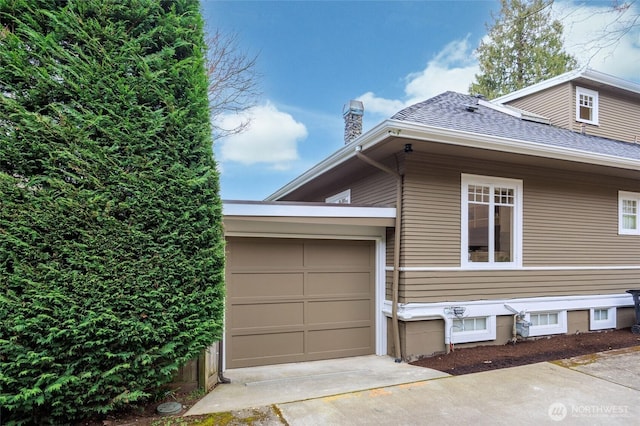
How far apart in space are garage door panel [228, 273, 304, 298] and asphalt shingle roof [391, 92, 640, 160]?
2.84 metres

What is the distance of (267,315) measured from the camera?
527 centimetres

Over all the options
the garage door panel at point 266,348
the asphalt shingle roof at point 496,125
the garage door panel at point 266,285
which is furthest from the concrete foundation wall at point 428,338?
the asphalt shingle roof at point 496,125

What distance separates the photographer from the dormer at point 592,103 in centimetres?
845

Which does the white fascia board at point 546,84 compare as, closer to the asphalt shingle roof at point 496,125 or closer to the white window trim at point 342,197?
the asphalt shingle roof at point 496,125

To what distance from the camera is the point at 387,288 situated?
5.73m

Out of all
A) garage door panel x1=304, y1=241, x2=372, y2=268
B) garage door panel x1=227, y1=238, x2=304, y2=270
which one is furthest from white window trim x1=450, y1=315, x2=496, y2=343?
garage door panel x1=227, y1=238, x2=304, y2=270

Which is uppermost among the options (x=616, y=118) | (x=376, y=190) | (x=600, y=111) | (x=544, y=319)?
(x=600, y=111)

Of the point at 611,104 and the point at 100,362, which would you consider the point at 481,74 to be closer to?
the point at 611,104

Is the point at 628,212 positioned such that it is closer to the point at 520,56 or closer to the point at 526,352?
the point at 526,352

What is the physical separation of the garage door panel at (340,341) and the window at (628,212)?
5642mm

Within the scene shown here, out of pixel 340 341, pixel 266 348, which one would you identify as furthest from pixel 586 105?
pixel 266 348

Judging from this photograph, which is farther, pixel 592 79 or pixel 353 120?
pixel 353 120

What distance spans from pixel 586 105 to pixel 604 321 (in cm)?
506

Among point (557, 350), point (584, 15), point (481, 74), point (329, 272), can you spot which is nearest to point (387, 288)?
point (329, 272)
